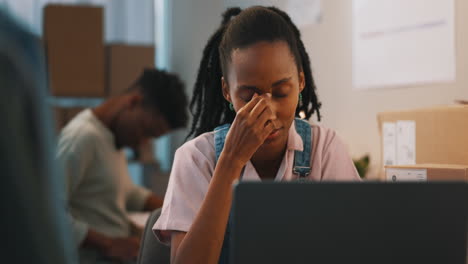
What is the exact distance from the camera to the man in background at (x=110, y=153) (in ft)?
7.23

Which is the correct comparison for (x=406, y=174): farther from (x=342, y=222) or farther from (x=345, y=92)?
(x=345, y=92)

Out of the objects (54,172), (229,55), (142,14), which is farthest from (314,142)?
Answer: (142,14)

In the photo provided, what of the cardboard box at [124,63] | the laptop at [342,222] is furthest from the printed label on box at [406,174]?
the cardboard box at [124,63]

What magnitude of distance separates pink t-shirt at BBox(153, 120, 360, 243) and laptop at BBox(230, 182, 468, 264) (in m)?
0.41

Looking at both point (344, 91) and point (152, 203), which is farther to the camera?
point (152, 203)

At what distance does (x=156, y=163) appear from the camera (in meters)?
3.48

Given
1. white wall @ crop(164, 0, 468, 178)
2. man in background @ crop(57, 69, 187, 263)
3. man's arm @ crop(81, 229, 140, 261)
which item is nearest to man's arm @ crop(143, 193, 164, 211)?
man in background @ crop(57, 69, 187, 263)

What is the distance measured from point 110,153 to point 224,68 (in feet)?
4.41

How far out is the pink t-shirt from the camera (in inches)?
39.2

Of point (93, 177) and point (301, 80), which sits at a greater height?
point (301, 80)

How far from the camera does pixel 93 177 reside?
7.52ft

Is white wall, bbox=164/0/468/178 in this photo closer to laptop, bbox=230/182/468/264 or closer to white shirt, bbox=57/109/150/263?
white shirt, bbox=57/109/150/263

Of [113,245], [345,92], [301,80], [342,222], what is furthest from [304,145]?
[113,245]

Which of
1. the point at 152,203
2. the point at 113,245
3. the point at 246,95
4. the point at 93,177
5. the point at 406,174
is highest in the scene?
the point at 246,95
